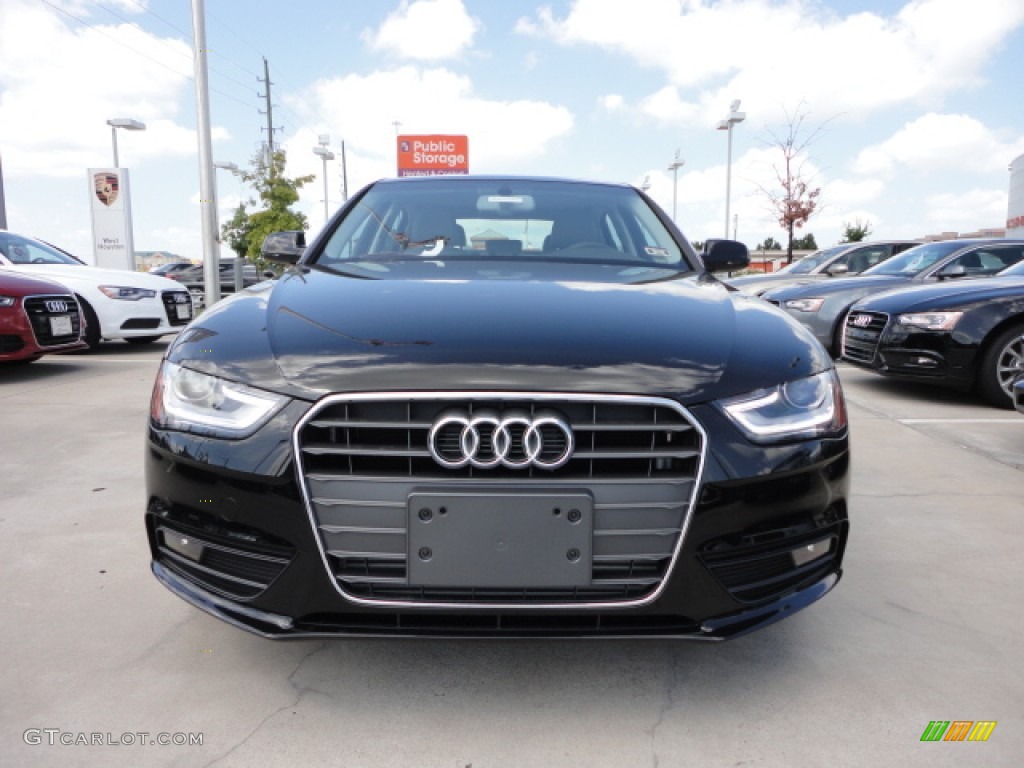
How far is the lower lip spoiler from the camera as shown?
5.31ft

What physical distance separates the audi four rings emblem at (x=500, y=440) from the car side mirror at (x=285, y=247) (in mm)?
1673

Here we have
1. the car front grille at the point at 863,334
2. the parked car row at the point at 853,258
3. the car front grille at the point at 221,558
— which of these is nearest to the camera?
the car front grille at the point at 221,558

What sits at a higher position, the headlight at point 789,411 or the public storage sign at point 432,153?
the public storage sign at point 432,153

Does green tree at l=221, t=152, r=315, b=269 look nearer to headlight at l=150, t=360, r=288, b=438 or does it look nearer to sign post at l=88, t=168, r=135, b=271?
sign post at l=88, t=168, r=135, b=271

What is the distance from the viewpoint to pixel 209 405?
1712 mm

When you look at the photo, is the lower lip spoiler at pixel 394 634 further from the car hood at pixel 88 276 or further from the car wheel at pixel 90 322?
the car hood at pixel 88 276

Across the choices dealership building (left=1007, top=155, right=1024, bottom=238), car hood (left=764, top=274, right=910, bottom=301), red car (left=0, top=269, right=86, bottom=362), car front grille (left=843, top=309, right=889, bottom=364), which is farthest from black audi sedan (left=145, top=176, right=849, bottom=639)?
dealership building (left=1007, top=155, right=1024, bottom=238)

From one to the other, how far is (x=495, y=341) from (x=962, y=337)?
5.07 m

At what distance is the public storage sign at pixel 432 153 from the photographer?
36719 mm

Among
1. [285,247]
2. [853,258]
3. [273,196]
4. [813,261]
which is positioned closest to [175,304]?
[285,247]

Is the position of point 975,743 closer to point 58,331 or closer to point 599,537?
point 599,537

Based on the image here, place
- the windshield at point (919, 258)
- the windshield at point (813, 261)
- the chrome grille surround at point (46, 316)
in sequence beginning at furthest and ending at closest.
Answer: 1. the windshield at point (813, 261)
2. the windshield at point (919, 258)
3. the chrome grille surround at point (46, 316)

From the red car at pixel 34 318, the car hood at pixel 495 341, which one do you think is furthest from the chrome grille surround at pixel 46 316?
the car hood at pixel 495 341

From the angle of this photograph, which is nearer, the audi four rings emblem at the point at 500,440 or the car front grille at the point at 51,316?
the audi four rings emblem at the point at 500,440
